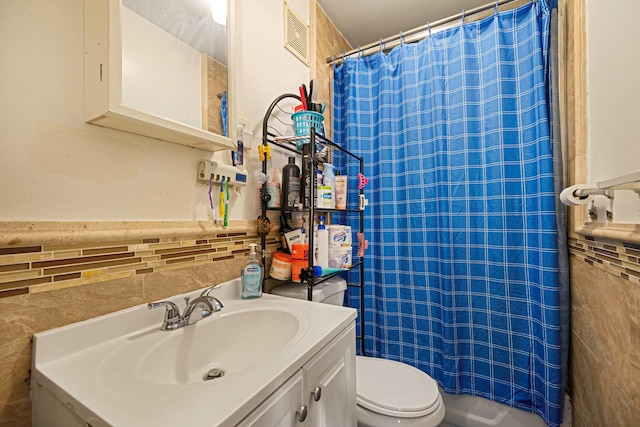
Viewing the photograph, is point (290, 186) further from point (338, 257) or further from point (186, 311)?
point (186, 311)

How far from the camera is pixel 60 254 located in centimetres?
57

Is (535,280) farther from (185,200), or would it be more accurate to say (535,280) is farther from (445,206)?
(185,200)

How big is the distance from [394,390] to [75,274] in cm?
110

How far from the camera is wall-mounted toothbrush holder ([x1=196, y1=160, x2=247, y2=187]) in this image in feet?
2.83

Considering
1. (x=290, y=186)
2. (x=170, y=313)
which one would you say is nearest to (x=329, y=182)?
(x=290, y=186)

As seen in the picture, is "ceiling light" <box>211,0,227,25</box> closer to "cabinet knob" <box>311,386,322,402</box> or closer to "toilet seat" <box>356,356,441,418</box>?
"cabinet knob" <box>311,386,322,402</box>

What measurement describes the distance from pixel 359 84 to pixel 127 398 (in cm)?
170

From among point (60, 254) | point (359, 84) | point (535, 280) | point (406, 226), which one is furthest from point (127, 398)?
point (359, 84)

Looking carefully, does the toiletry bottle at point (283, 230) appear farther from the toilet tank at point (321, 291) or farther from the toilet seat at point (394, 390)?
the toilet seat at point (394, 390)

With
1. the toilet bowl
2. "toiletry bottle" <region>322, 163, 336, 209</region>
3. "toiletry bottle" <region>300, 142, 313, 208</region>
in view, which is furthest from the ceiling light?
the toilet bowl

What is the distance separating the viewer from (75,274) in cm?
60

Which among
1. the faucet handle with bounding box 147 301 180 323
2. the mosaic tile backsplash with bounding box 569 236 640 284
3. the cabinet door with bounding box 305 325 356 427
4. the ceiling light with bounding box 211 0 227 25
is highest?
the ceiling light with bounding box 211 0 227 25

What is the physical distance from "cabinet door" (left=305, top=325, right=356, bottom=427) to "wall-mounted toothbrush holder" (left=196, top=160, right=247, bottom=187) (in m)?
0.62

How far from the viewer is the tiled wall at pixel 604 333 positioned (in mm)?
642
